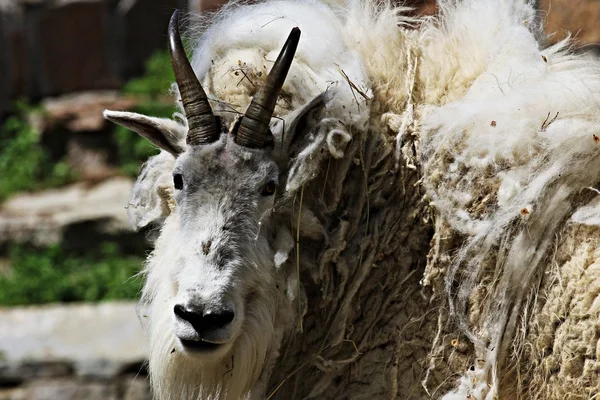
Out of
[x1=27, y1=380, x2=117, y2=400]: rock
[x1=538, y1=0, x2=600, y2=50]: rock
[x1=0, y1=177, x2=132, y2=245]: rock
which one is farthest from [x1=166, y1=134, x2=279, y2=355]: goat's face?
[x1=0, y1=177, x2=132, y2=245]: rock

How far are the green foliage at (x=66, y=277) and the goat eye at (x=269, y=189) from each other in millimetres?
4665

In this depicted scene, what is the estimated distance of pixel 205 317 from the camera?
3463 mm

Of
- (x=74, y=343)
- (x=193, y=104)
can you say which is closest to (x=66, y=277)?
(x=74, y=343)

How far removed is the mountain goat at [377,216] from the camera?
11.5ft

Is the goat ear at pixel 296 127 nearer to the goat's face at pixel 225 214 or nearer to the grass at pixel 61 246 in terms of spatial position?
the goat's face at pixel 225 214

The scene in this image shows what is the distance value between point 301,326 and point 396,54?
122cm

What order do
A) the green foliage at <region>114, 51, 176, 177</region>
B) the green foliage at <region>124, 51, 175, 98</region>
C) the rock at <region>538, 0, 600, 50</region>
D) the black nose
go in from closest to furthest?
the black nose, the rock at <region>538, 0, 600, 50</region>, the green foliage at <region>114, 51, 176, 177</region>, the green foliage at <region>124, 51, 175, 98</region>

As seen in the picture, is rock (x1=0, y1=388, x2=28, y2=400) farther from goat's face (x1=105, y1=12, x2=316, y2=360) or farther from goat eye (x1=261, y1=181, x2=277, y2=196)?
goat eye (x1=261, y1=181, x2=277, y2=196)

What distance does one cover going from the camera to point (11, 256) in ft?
29.7

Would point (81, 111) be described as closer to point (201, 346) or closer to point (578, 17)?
point (578, 17)

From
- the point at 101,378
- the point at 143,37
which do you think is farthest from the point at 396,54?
the point at 143,37

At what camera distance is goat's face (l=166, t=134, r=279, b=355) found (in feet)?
11.5

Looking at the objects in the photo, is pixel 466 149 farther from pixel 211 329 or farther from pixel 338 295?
pixel 211 329

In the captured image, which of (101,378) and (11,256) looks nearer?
(101,378)
